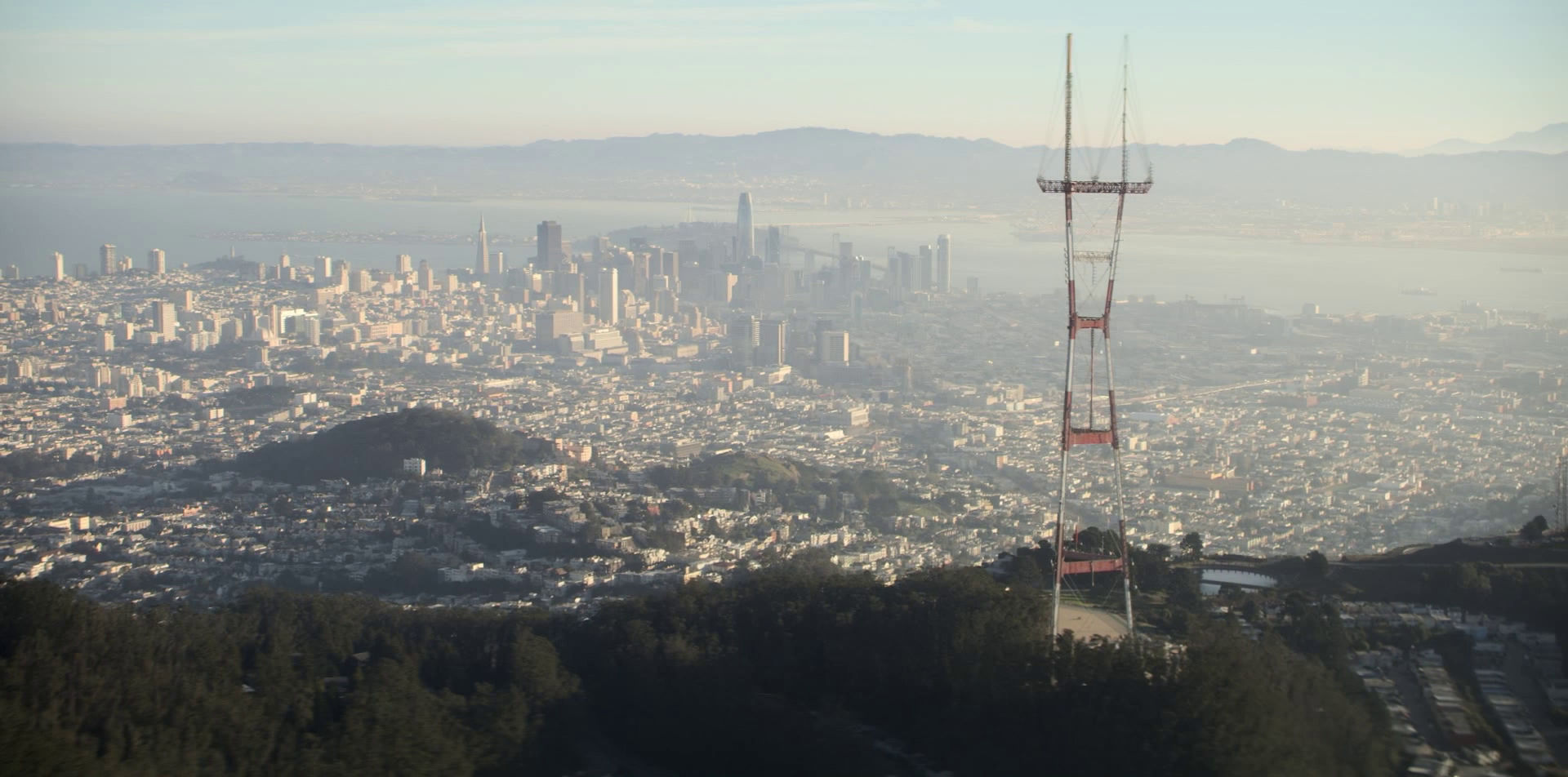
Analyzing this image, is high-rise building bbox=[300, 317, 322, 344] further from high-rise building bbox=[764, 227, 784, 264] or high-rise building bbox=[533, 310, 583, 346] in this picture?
high-rise building bbox=[764, 227, 784, 264]

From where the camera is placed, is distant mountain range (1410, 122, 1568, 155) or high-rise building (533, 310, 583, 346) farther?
high-rise building (533, 310, 583, 346)

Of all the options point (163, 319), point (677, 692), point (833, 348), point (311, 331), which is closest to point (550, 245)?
point (311, 331)

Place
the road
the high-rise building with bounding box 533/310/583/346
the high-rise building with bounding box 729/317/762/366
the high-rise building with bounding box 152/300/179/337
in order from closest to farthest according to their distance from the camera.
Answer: the road, the high-rise building with bounding box 729/317/762/366, the high-rise building with bounding box 152/300/179/337, the high-rise building with bounding box 533/310/583/346

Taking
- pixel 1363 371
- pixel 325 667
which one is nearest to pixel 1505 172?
pixel 1363 371

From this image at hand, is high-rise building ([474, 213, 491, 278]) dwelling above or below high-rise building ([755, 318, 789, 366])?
above

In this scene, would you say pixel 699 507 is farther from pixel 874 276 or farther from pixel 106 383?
pixel 874 276

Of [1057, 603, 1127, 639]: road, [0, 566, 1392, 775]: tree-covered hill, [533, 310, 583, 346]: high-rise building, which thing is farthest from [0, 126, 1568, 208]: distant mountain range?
[0, 566, 1392, 775]: tree-covered hill

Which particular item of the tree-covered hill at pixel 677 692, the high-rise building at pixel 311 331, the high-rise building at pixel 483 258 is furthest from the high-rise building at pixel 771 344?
the tree-covered hill at pixel 677 692
